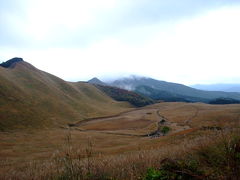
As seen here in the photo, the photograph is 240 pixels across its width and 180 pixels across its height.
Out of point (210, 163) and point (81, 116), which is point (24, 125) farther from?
point (210, 163)

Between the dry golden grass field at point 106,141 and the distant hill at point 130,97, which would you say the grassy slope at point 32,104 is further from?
the distant hill at point 130,97

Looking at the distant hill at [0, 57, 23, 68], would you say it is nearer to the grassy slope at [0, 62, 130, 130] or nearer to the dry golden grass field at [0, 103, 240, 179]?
the grassy slope at [0, 62, 130, 130]

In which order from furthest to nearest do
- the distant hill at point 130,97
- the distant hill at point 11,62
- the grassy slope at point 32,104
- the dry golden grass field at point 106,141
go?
the distant hill at point 130,97
the distant hill at point 11,62
the grassy slope at point 32,104
the dry golden grass field at point 106,141

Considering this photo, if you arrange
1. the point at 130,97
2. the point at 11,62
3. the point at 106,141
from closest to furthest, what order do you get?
the point at 106,141 → the point at 11,62 → the point at 130,97

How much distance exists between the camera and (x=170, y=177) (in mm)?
3646

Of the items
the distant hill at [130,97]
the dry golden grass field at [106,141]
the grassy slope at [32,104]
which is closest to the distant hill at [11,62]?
the grassy slope at [32,104]

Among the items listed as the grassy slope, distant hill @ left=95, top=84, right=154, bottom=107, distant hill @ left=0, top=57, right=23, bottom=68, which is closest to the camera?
the grassy slope

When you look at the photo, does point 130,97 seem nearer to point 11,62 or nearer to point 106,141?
point 11,62

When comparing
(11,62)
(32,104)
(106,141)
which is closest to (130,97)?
(11,62)

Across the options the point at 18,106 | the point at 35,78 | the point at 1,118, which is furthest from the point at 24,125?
the point at 35,78

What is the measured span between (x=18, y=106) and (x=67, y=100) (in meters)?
39.0

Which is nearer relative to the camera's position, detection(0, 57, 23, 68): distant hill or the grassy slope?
the grassy slope

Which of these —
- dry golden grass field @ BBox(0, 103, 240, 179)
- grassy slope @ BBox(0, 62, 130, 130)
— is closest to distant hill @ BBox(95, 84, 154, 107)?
grassy slope @ BBox(0, 62, 130, 130)

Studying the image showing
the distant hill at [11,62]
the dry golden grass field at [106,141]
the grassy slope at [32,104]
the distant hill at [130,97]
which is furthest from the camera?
the distant hill at [130,97]
